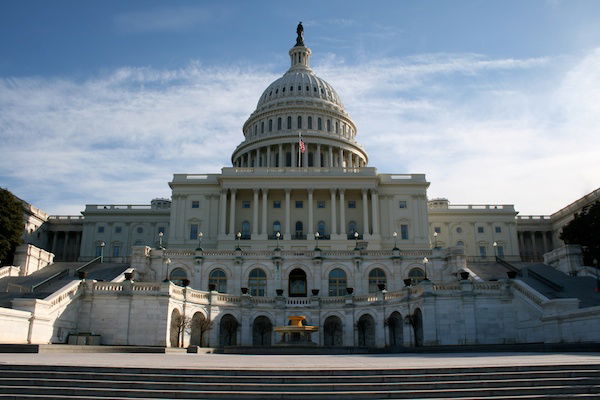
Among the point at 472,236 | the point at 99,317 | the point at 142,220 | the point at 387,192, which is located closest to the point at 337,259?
the point at 99,317

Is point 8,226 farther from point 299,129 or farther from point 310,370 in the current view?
point 299,129

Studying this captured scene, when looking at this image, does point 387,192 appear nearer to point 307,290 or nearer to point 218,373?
point 307,290

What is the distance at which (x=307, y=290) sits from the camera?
191 ft

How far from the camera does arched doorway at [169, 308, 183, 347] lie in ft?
145

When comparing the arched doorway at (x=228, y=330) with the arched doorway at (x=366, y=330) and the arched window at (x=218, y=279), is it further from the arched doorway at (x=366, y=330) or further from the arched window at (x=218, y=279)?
the arched doorway at (x=366, y=330)

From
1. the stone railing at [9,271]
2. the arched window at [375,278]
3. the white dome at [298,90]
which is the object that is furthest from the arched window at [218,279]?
the white dome at [298,90]

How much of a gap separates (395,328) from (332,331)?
20.1 ft

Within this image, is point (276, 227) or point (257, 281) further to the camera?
point (276, 227)

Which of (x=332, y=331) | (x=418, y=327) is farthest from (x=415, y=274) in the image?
(x=418, y=327)

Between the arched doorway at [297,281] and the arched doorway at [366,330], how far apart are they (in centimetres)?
939

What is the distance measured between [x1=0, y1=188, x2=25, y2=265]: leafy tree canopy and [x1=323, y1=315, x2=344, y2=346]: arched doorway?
36.1 metres

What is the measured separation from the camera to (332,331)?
52.1 metres

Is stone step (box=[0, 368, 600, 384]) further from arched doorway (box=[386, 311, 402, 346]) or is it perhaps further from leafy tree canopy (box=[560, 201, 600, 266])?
leafy tree canopy (box=[560, 201, 600, 266])

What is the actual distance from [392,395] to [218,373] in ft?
17.2
